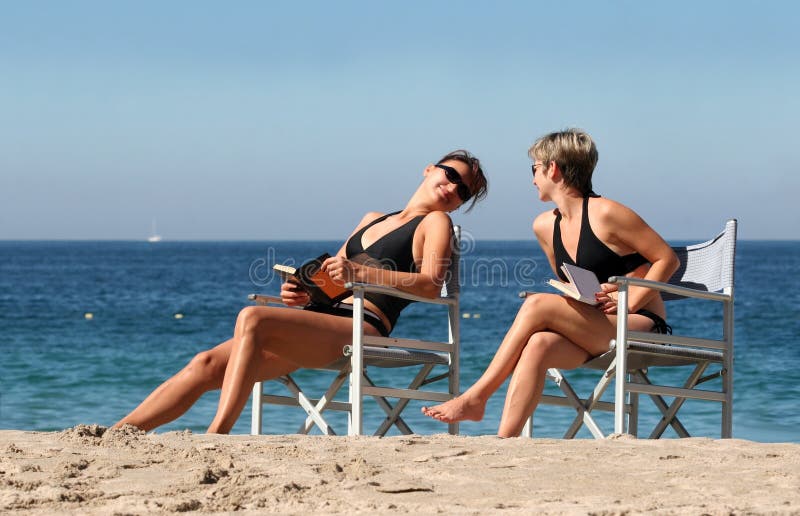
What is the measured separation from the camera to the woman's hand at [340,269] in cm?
394

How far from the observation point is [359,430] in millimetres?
3895

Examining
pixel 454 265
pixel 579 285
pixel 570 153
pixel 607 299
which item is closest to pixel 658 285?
pixel 607 299

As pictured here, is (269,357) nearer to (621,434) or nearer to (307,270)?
(307,270)

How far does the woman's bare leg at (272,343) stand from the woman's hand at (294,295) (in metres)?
0.21

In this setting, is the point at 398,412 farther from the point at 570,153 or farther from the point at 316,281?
the point at 570,153

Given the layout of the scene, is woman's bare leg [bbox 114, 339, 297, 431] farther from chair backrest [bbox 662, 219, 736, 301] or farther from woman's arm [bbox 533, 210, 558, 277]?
chair backrest [bbox 662, 219, 736, 301]

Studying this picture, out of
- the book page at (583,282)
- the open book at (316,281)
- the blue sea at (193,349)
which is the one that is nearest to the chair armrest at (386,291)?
the open book at (316,281)

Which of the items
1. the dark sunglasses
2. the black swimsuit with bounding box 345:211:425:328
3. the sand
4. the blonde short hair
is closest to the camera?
the sand

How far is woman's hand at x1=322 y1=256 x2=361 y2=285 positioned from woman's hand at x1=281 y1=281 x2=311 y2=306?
0.66 ft

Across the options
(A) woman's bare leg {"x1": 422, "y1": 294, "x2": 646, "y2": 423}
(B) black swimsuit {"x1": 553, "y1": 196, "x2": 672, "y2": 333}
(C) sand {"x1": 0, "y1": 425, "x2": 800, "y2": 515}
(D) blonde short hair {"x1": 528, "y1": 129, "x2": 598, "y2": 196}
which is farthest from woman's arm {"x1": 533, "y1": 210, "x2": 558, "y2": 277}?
(C) sand {"x1": 0, "y1": 425, "x2": 800, "y2": 515}

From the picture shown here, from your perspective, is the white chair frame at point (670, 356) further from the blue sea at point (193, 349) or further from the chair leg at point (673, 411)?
the blue sea at point (193, 349)

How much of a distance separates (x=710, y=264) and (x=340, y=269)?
1476 mm

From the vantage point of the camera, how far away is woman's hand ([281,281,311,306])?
4125mm

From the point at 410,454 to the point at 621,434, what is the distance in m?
0.81
